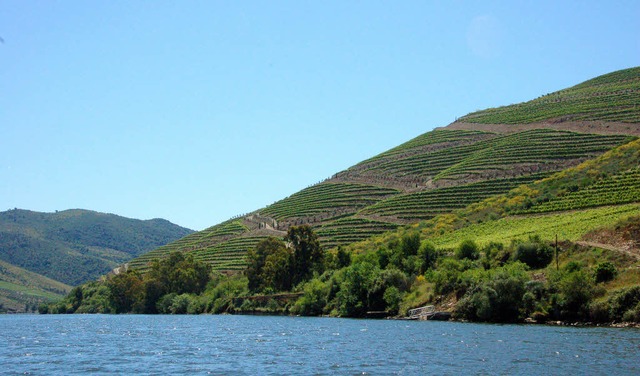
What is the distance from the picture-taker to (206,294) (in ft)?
397

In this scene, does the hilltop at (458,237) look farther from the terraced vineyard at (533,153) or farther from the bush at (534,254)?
the terraced vineyard at (533,153)

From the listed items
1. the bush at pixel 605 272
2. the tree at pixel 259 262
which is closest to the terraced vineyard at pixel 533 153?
the tree at pixel 259 262

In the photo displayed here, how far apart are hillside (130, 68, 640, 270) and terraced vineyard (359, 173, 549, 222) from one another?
0.66ft

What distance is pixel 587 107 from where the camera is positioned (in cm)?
16425

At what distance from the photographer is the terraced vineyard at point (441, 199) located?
125 meters

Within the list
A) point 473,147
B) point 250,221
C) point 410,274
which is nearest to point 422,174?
point 473,147

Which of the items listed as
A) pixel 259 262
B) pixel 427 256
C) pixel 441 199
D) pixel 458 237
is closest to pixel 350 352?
pixel 427 256

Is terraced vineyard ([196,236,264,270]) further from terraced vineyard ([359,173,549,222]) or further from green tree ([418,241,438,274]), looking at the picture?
green tree ([418,241,438,274])

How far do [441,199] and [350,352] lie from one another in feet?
294

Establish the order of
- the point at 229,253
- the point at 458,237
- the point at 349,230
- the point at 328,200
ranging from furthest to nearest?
the point at 328,200 → the point at 229,253 → the point at 349,230 → the point at 458,237

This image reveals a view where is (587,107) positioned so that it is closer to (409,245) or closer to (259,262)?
(409,245)

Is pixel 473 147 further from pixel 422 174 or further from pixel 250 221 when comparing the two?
pixel 250 221

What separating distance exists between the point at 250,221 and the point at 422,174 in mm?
44145

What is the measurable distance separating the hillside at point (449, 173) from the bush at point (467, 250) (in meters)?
18.5
